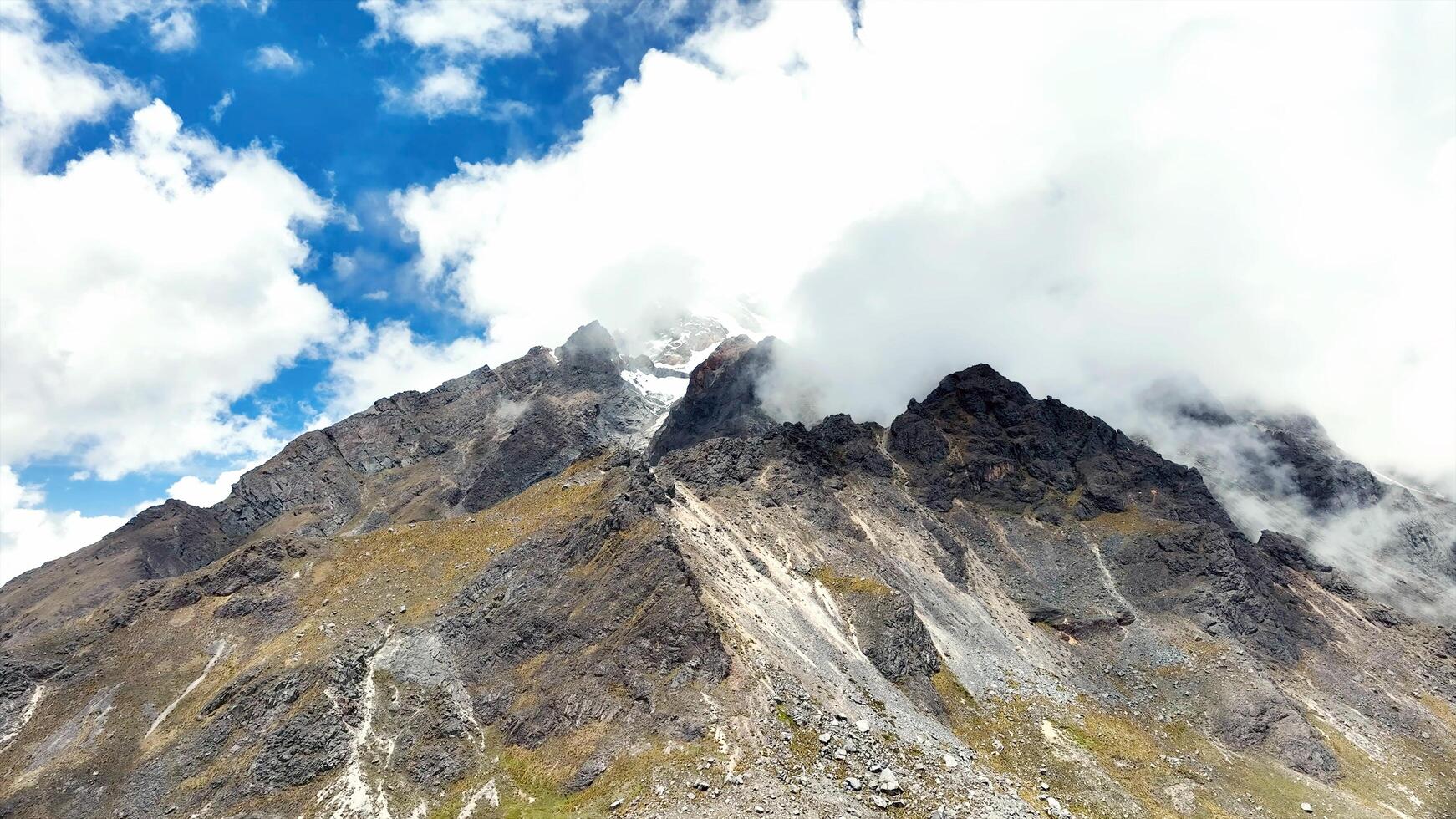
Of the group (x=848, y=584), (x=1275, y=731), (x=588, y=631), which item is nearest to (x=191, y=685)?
(x=588, y=631)

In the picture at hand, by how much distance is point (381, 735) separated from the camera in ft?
292

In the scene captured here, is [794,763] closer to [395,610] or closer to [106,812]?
[395,610]

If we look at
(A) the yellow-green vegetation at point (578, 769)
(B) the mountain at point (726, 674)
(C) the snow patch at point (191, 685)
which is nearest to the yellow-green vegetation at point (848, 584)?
(B) the mountain at point (726, 674)

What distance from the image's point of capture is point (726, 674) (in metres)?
86.2

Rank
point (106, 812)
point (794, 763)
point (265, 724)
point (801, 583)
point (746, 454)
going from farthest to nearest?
1. point (746, 454)
2. point (801, 583)
3. point (265, 724)
4. point (106, 812)
5. point (794, 763)

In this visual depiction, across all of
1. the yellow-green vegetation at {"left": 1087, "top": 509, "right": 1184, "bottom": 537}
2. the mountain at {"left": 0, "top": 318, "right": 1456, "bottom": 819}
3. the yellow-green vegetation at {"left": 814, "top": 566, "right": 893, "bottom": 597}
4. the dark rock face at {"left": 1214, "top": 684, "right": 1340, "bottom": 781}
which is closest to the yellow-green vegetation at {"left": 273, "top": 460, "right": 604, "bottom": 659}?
the mountain at {"left": 0, "top": 318, "right": 1456, "bottom": 819}

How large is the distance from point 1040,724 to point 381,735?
84975 mm

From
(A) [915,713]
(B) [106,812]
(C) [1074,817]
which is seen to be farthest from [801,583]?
(B) [106,812]

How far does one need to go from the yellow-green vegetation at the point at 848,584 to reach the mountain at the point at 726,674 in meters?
0.61

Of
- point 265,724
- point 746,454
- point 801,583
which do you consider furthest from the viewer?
point 746,454

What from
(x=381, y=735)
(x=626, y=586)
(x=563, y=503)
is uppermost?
(x=563, y=503)

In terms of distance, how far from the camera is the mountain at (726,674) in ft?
268

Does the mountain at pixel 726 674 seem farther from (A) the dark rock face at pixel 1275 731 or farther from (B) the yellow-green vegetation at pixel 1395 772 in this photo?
(B) the yellow-green vegetation at pixel 1395 772

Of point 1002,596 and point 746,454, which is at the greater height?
point 746,454
